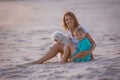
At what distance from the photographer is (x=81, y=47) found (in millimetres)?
7371

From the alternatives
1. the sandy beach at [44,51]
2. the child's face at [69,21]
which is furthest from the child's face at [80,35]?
the sandy beach at [44,51]

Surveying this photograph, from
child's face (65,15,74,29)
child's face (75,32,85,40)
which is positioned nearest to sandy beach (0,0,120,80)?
child's face (75,32,85,40)

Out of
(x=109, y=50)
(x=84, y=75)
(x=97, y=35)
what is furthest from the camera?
(x=97, y=35)

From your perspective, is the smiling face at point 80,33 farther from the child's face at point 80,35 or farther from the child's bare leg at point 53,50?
the child's bare leg at point 53,50

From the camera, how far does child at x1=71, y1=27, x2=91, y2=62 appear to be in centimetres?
734

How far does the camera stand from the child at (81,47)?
24.1 ft

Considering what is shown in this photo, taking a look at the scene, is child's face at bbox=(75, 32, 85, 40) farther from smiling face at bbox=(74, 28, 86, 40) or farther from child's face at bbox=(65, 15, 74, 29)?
child's face at bbox=(65, 15, 74, 29)

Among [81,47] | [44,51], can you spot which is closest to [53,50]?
[81,47]

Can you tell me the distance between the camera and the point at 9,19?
19.1 metres

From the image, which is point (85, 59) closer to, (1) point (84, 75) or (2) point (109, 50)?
(1) point (84, 75)

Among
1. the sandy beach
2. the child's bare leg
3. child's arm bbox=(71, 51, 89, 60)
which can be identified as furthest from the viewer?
the child's bare leg

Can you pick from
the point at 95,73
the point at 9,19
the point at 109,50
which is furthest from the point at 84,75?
the point at 9,19

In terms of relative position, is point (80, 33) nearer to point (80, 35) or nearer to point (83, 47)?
point (80, 35)

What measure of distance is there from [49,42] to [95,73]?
529 centimetres
